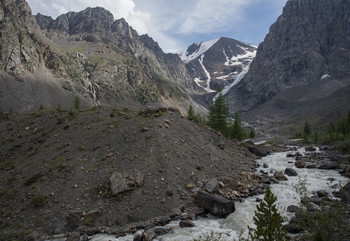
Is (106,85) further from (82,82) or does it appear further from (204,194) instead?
(204,194)

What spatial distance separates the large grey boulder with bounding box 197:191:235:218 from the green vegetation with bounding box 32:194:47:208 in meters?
12.0

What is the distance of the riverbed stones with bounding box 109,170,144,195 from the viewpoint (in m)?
17.2

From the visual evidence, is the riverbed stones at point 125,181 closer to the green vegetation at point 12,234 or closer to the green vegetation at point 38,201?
the green vegetation at point 38,201

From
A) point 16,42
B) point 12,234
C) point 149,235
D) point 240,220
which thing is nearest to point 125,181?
point 149,235

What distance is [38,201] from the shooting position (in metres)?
16.3

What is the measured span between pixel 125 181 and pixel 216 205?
7541 millimetres

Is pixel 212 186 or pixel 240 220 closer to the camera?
pixel 240 220

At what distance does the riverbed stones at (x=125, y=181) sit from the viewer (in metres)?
17.2

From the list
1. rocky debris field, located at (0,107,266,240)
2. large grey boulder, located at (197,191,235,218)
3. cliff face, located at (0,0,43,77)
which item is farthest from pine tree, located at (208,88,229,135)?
cliff face, located at (0,0,43,77)

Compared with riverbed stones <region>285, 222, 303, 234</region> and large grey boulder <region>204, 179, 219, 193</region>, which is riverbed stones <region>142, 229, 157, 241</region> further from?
riverbed stones <region>285, 222, 303, 234</region>

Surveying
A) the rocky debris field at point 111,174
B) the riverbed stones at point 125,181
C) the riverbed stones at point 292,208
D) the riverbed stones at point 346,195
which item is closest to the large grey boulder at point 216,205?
the rocky debris field at point 111,174

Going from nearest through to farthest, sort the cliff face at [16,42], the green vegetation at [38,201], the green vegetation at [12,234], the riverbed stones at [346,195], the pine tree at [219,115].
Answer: the green vegetation at [12,234] < the riverbed stones at [346,195] < the green vegetation at [38,201] < the pine tree at [219,115] < the cliff face at [16,42]

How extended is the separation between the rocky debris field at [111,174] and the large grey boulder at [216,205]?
0.21 metres

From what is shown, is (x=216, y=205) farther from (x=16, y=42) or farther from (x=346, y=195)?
(x=16, y=42)
